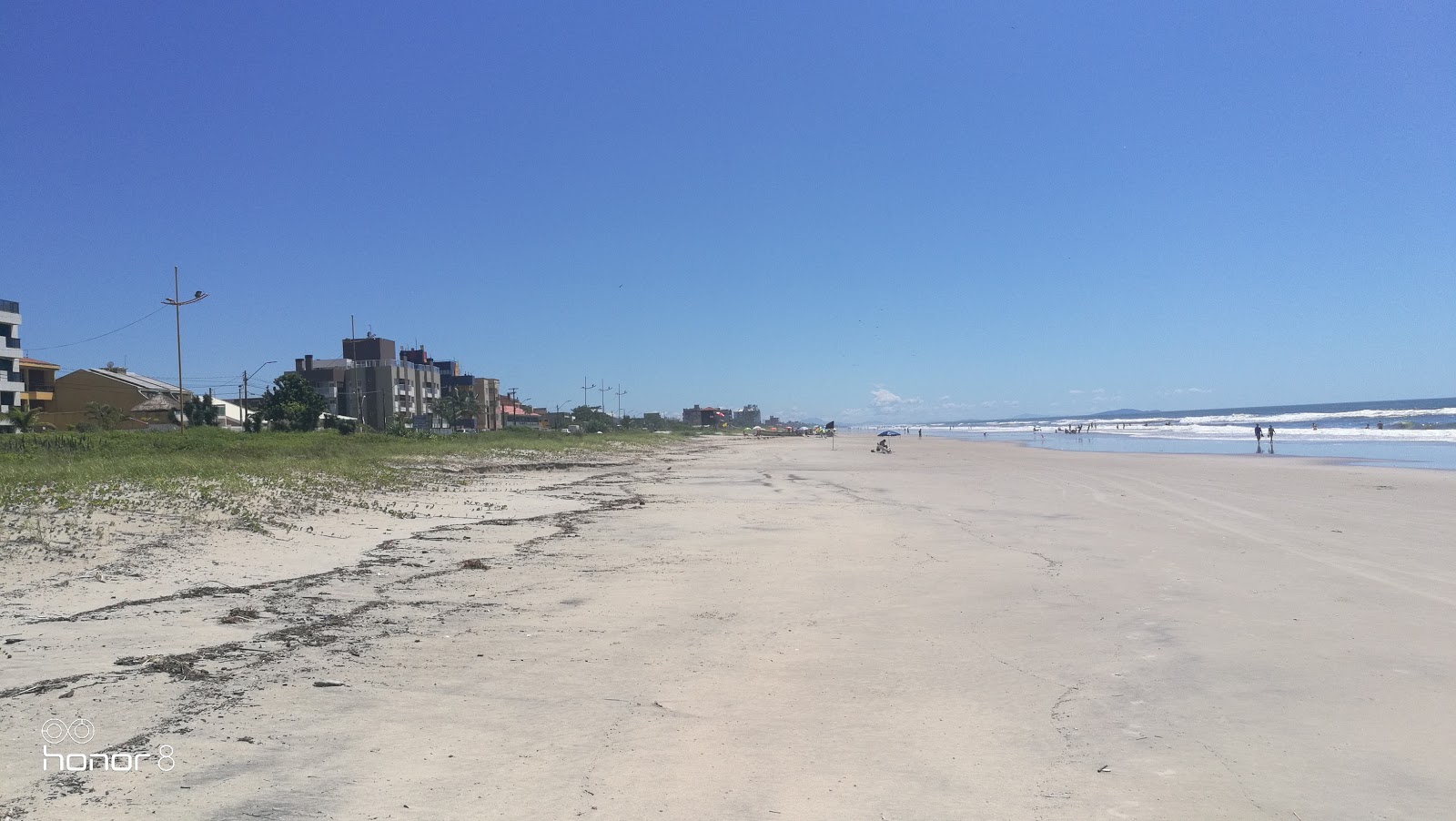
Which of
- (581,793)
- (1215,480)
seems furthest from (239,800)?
(1215,480)

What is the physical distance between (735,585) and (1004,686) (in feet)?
14.2

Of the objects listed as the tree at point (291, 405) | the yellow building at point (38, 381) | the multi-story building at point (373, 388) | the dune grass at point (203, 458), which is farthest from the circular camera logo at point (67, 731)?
the multi-story building at point (373, 388)

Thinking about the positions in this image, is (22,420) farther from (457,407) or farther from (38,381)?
(457,407)

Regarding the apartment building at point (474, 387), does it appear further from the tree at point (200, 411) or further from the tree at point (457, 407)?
the tree at point (200, 411)

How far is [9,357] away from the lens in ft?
192

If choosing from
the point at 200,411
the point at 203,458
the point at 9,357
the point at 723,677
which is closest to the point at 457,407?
the point at 200,411

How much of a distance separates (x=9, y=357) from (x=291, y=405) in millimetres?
17248

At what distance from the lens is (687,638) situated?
7.88 meters

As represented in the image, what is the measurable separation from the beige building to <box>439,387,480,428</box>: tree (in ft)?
82.1

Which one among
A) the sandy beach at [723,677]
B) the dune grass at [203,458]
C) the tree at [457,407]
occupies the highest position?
the tree at [457,407]

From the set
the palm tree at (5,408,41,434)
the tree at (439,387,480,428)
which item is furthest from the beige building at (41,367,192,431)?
the tree at (439,387,480,428)

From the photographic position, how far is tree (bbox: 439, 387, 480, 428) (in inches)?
3797

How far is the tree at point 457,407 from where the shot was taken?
316 ft

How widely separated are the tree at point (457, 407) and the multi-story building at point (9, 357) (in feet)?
132
